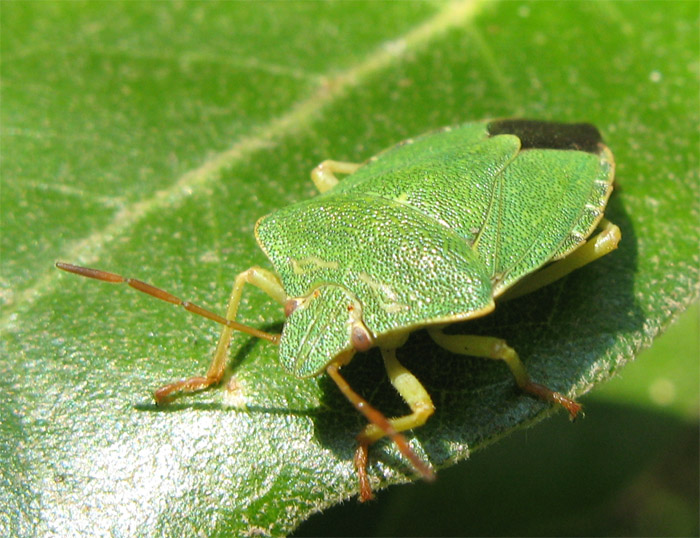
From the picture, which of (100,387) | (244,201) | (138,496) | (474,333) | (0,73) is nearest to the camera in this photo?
(138,496)

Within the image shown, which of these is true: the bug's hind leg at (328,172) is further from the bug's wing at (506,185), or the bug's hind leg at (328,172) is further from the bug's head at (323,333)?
the bug's head at (323,333)

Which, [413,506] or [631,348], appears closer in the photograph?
[631,348]

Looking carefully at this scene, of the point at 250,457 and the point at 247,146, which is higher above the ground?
the point at 247,146

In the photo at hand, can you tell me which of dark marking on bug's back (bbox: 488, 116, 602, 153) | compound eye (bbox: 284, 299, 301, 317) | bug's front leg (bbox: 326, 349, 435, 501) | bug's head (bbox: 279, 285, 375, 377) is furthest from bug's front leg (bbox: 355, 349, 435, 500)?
dark marking on bug's back (bbox: 488, 116, 602, 153)

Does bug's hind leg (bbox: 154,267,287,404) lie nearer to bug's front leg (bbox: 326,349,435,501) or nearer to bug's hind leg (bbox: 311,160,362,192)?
bug's front leg (bbox: 326,349,435,501)

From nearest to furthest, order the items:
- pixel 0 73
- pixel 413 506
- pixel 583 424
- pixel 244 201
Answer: pixel 244 201 → pixel 0 73 → pixel 413 506 → pixel 583 424

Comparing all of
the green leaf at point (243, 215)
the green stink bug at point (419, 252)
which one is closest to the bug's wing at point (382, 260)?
the green stink bug at point (419, 252)

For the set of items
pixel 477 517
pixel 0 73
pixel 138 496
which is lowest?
pixel 477 517

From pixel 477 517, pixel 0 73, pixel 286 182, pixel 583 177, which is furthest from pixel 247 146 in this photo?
pixel 477 517

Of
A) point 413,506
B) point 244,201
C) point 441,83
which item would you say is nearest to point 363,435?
point 244,201

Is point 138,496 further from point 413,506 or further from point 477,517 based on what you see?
point 477,517
